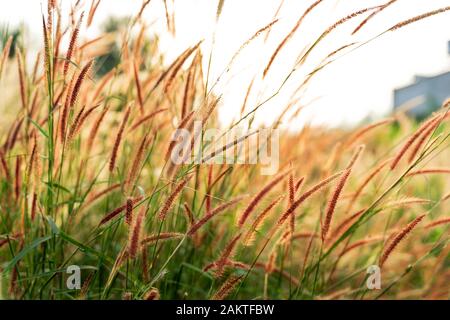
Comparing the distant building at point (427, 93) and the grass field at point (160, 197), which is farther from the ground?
the distant building at point (427, 93)

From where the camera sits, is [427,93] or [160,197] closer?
[160,197]

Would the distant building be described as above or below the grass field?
above

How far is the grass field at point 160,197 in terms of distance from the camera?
3.92ft

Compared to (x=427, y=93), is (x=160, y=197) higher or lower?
lower

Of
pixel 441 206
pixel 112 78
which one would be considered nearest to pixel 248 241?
pixel 112 78

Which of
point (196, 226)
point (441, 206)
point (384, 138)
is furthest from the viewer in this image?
point (384, 138)

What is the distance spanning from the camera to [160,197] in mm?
1489

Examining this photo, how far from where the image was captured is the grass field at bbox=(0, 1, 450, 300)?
3.92ft

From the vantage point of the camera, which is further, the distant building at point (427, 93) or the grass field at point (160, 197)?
the distant building at point (427, 93)

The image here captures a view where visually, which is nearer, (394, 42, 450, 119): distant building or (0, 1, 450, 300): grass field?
(0, 1, 450, 300): grass field

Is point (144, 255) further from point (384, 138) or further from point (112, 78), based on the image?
point (384, 138)
